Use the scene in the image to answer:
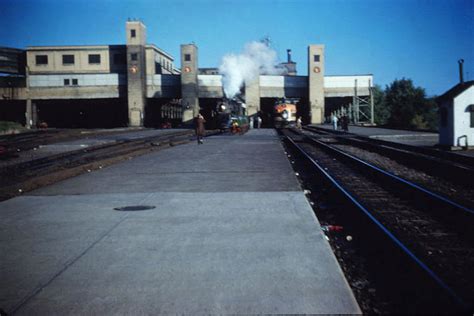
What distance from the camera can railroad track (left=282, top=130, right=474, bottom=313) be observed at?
371cm

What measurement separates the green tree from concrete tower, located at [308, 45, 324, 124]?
27405mm

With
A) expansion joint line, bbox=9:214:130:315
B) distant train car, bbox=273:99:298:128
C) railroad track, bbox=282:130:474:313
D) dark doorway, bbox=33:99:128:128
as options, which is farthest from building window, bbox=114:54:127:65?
expansion joint line, bbox=9:214:130:315

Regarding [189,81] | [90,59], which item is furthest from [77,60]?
[189,81]

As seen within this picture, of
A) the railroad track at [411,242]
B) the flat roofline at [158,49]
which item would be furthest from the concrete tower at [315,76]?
the railroad track at [411,242]

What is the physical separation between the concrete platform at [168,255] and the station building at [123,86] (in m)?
51.7

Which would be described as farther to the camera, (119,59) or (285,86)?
(285,86)

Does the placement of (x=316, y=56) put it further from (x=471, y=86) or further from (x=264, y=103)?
(x=471, y=86)

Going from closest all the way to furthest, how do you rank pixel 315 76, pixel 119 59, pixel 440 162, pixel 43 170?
pixel 43 170 < pixel 440 162 < pixel 315 76 < pixel 119 59

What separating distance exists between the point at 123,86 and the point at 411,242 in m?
59.1

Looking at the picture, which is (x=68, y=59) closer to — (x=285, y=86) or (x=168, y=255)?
(x=285, y=86)

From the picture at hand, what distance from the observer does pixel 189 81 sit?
60.2 meters

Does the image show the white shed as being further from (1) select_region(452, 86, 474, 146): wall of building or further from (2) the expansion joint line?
(2) the expansion joint line

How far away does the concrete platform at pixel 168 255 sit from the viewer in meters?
3.43

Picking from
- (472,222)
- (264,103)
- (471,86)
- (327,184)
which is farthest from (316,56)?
(472,222)
